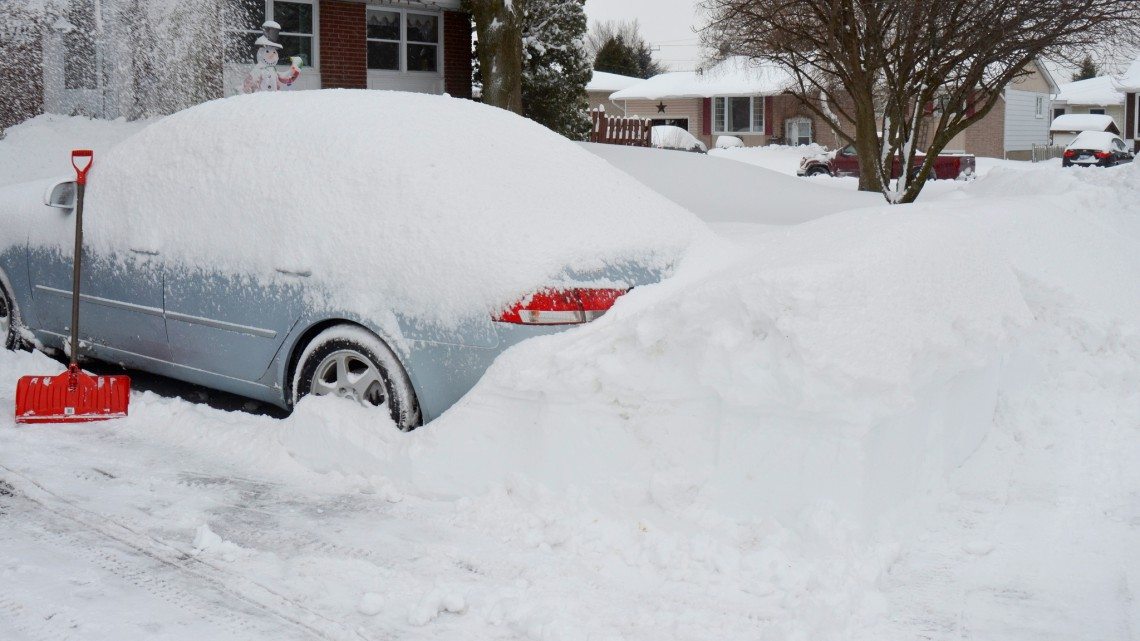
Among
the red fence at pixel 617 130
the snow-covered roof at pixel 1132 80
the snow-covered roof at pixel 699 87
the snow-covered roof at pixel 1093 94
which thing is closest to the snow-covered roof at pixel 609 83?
the snow-covered roof at pixel 699 87

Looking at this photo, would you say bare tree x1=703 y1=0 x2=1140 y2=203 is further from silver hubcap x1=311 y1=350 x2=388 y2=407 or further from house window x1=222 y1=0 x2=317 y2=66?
house window x1=222 y1=0 x2=317 y2=66

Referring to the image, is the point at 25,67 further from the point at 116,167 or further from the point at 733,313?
the point at 733,313

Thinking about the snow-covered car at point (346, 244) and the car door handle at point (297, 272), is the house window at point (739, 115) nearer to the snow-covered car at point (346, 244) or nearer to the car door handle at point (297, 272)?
the snow-covered car at point (346, 244)

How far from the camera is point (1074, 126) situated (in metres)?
44.9

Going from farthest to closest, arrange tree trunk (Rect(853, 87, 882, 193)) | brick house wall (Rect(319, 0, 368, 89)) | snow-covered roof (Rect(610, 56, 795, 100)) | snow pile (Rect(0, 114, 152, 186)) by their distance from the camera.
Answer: snow-covered roof (Rect(610, 56, 795, 100)) < brick house wall (Rect(319, 0, 368, 89)) < tree trunk (Rect(853, 87, 882, 193)) < snow pile (Rect(0, 114, 152, 186))

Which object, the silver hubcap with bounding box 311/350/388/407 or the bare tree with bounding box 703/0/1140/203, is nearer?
the silver hubcap with bounding box 311/350/388/407

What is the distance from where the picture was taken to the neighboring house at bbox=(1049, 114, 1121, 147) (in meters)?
43.6

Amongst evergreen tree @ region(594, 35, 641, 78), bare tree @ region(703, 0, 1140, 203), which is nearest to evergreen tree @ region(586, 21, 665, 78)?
evergreen tree @ region(594, 35, 641, 78)

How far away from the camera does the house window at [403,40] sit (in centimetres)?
2155

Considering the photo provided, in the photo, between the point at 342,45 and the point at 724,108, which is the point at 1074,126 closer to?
the point at 724,108

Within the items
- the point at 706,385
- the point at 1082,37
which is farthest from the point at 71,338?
the point at 1082,37

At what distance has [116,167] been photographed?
229 inches

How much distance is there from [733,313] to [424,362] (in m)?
1.28

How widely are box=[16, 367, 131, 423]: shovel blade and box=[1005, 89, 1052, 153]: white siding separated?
136 ft
